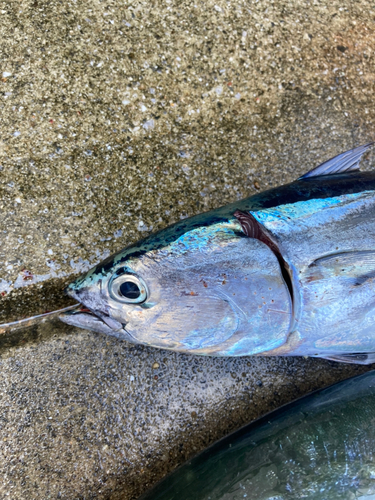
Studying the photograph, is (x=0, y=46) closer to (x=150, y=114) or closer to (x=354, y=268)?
(x=150, y=114)

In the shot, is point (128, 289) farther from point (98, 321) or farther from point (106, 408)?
point (106, 408)

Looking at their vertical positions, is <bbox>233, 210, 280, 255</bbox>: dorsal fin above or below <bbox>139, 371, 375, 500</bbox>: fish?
above

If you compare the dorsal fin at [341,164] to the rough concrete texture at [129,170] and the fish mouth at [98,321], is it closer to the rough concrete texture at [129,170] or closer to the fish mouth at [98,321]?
the rough concrete texture at [129,170]

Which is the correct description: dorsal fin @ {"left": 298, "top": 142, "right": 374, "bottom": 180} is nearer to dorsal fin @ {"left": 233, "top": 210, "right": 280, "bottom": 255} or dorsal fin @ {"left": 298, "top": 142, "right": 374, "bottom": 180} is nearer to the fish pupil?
dorsal fin @ {"left": 233, "top": 210, "right": 280, "bottom": 255}

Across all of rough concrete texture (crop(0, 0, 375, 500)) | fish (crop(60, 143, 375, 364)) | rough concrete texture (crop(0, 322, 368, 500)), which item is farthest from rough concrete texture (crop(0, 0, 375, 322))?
fish (crop(60, 143, 375, 364))

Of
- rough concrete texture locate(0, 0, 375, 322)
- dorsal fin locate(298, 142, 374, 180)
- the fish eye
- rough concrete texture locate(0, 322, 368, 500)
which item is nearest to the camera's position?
the fish eye

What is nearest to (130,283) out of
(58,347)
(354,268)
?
(58,347)

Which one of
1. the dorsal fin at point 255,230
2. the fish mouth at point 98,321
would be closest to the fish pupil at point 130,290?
the fish mouth at point 98,321
